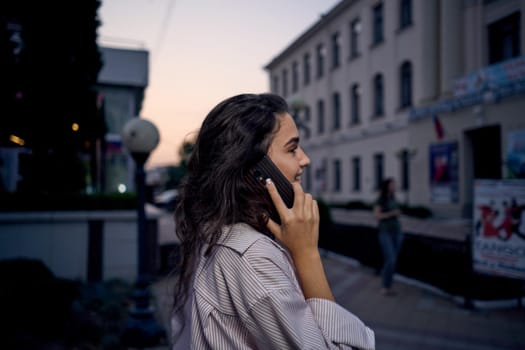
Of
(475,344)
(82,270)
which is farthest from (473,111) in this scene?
(82,270)

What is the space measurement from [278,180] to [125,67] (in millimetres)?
21401

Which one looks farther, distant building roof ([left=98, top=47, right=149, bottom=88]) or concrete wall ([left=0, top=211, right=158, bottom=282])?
distant building roof ([left=98, top=47, right=149, bottom=88])

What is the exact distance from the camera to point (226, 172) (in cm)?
128

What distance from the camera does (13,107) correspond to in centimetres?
496

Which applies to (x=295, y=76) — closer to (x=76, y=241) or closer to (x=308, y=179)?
(x=308, y=179)

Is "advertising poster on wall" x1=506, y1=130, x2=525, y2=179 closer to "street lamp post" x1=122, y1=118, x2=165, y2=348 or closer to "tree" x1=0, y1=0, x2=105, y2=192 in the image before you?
"street lamp post" x1=122, y1=118, x2=165, y2=348

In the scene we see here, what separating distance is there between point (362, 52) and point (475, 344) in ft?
71.0

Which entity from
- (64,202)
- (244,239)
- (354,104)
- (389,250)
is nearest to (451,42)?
(354,104)

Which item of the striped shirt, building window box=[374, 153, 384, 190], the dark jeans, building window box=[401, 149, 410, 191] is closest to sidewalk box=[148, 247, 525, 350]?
the dark jeans

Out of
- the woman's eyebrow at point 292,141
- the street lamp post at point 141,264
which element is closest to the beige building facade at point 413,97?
the street lamp post at point 141,264

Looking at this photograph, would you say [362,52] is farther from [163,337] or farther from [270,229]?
[270,229]

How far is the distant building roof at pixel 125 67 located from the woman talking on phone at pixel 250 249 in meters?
20.6

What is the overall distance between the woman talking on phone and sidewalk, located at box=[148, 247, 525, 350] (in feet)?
9.83

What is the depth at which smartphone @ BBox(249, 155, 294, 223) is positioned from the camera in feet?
4.10
